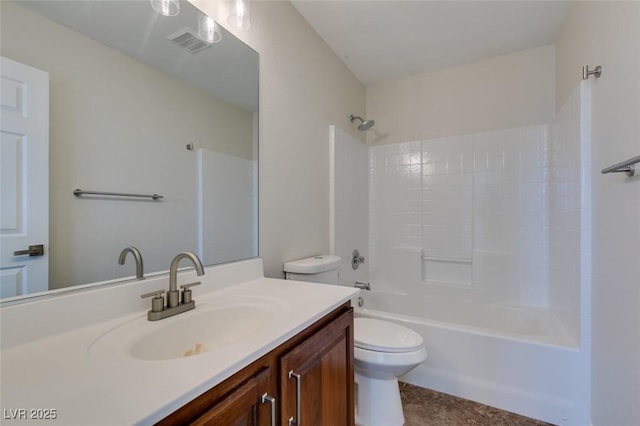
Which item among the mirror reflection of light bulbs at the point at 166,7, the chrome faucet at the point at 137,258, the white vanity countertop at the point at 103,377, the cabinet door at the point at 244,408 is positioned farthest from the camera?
the mirror reflection of light bulbs at the point at 166,7

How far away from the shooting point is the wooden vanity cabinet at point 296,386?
539mm

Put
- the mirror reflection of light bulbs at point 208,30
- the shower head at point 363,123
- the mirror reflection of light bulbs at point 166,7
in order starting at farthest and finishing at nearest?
the shower head at point 363,123 < the mirror reflection of light bulbs at point 208,30 < the mirror reflection of light bulbs at point 166,7

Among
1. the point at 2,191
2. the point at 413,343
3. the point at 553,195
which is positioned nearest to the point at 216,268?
the point at 2,191

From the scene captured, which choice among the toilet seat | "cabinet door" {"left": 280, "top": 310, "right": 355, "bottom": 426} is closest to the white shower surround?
the toilet seat

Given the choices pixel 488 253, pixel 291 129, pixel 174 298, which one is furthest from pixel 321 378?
pixel 488 253

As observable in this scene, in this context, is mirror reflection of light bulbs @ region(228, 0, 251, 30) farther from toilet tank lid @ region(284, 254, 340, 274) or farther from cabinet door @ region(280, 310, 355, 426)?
cabinet door @ region(280, 310, 355, 426)

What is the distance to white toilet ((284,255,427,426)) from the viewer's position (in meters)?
1.39

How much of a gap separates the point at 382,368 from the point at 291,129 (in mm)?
1431

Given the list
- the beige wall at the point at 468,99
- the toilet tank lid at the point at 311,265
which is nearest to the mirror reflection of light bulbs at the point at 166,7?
the toilet tank lid at the point at 311,265

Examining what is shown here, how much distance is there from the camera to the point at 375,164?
9.32 feet

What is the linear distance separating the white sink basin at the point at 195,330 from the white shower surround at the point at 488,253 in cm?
121

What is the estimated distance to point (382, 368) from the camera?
4.63 feet

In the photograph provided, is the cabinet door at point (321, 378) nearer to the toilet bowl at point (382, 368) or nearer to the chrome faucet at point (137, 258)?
the toilet bowl at point (382, 368)

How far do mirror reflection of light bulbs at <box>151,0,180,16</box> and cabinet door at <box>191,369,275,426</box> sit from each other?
1.29 m
